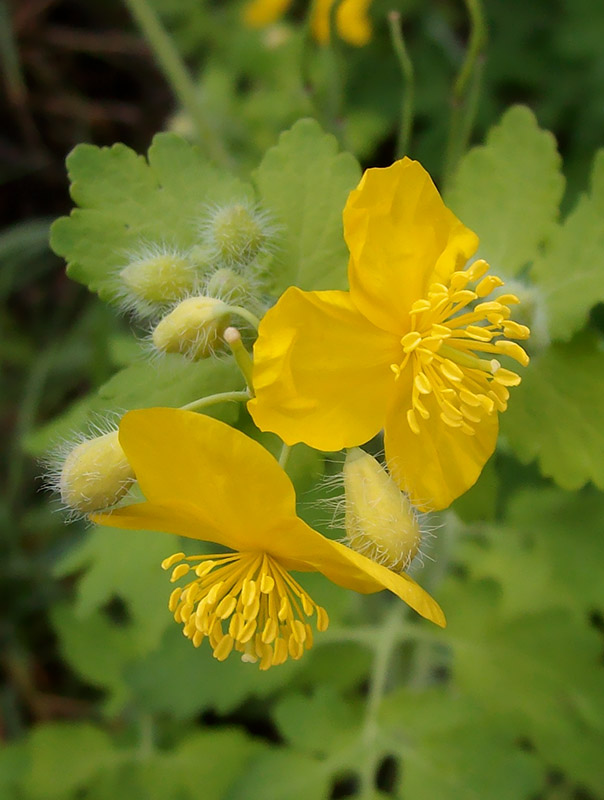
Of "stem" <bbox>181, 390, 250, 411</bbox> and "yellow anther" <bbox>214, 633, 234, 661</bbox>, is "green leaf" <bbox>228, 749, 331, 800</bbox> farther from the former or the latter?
"stem" <bbox>181, 390, 250, 411</bbox>

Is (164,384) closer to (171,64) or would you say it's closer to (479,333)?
(479,333)

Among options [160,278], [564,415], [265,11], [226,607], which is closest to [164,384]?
[160,278]

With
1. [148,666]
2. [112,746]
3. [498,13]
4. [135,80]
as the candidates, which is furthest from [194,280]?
[135,80]

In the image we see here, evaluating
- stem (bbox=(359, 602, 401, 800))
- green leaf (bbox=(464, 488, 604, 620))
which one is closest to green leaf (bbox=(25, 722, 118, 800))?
stem (bbox=(359, 602, 401, 800))

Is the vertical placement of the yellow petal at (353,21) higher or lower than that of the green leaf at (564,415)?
higher

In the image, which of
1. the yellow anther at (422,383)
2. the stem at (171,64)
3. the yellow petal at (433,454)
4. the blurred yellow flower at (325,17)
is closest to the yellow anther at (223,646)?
the yellow petal at (433,454)

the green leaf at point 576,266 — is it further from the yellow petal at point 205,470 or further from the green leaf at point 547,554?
the green leaf at point 547,554

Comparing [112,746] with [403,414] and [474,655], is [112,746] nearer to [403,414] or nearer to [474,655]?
[474,655]
